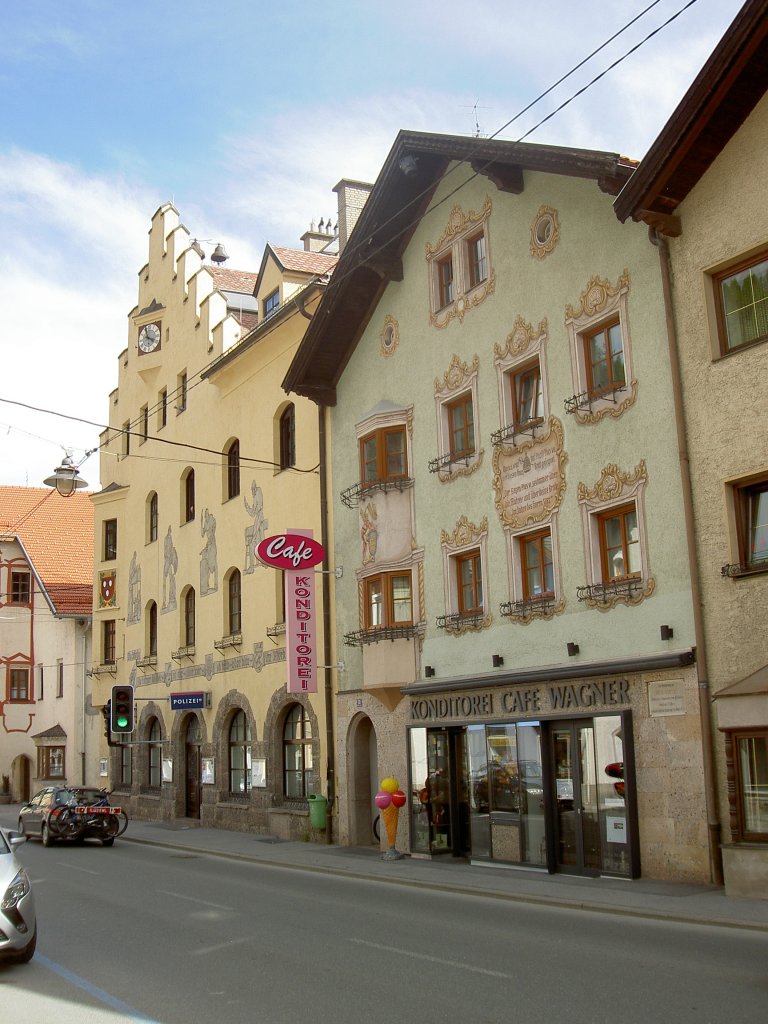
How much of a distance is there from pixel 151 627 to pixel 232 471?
8108 millimetres

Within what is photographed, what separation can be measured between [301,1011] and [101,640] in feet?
108

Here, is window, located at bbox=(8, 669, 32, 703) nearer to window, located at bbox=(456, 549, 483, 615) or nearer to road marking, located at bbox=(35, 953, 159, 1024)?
window, located at bbox=(456, 549, 483, 615)

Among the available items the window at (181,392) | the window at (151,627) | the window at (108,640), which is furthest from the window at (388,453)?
the window at (108,640)

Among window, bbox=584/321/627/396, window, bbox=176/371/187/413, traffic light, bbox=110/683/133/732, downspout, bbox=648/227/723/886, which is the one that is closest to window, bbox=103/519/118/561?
window, bbox=176/371/187/413

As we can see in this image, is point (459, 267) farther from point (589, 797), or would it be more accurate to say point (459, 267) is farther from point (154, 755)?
point (154, 755)

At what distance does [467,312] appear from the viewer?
21.7m

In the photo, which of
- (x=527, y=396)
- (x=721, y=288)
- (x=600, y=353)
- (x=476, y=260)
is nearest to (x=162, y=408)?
(x=476, y=260)

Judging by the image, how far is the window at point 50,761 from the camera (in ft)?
155

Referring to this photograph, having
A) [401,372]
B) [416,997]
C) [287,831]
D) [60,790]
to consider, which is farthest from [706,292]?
[60,790]

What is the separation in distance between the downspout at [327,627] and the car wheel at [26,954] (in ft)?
47.8

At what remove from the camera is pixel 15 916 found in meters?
10.0

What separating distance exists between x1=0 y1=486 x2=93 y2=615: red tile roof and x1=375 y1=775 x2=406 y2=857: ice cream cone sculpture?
30246 mm

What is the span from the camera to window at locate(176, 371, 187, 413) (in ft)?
116

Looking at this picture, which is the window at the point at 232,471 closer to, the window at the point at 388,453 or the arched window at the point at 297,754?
the arched window at the point at 297,754
